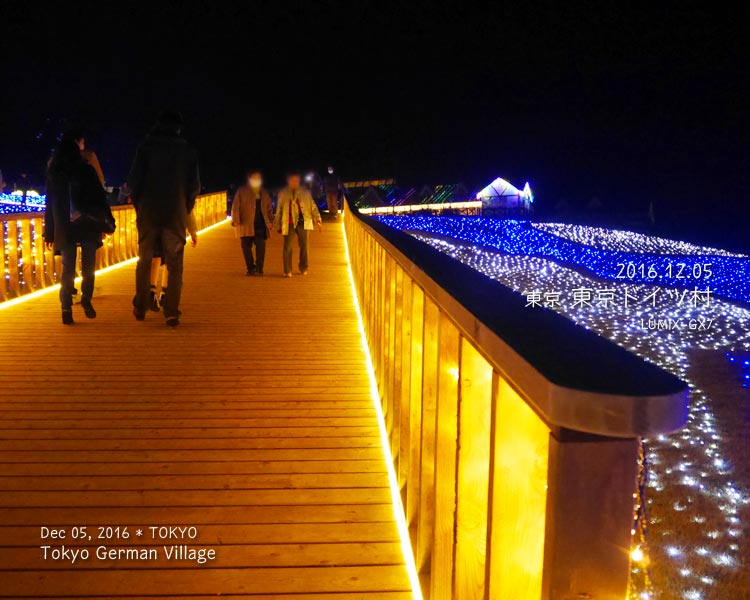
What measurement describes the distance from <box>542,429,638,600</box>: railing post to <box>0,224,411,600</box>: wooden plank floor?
153cm

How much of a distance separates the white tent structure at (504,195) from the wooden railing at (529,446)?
77854mm

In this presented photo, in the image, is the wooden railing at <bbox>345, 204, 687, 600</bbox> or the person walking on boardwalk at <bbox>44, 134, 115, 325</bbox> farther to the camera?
the person walking on boardwalk at <bbox>44, 134, 115, 325</bbox>

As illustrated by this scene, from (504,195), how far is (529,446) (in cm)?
8230

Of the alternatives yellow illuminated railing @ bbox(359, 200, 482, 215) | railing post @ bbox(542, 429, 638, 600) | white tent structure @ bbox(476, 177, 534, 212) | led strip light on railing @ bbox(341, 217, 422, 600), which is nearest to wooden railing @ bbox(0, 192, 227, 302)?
led strip light on railing @ bbox(341, 217, 422, 600)

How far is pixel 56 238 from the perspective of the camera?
6.38m

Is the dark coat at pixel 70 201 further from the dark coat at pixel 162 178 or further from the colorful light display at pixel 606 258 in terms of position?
the colorful light display at pixel 606 258

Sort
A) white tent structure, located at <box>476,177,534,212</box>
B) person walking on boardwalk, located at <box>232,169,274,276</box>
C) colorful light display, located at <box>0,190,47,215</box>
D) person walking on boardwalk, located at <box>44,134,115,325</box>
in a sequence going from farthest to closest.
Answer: white tent structure, located at <box>476,177,534,212</box>
colorful light display, located at <box>0,190,47,215</box>
person walking on boardwalk, located at <box>232,169,274,276</box>
person walking on boardwalk, located at <box>44,134,115,325</box>

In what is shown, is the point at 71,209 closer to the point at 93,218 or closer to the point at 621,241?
the point at 93,218

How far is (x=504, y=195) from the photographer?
81.6m

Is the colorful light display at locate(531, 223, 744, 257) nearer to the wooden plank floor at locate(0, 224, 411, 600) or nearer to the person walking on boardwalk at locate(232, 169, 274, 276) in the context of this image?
the person walking on boardwalk at locate(232, 169, 274, 276)

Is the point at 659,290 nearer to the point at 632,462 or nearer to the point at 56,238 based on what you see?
the point at 56,238

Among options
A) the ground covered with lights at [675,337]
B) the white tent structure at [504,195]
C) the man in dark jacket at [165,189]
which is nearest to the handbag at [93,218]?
the man in dark jacket at [165,189]

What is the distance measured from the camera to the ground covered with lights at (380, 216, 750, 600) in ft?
29.1

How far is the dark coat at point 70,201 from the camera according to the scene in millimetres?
6293
